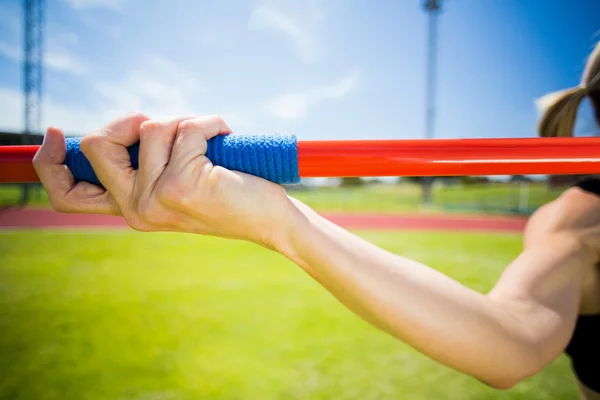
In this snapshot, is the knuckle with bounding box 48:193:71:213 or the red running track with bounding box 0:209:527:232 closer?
the knuckle with bounding box 48:193:71:213

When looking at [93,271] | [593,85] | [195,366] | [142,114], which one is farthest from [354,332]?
[93,271]

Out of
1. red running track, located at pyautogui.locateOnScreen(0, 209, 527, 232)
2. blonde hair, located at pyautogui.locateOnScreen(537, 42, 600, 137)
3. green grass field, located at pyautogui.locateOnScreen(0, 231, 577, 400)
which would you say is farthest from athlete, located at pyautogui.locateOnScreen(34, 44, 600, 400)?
red running track, located at pyautogui.locateOnScreen(0, 209, 527, 232)

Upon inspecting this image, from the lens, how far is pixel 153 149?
19.3 inches

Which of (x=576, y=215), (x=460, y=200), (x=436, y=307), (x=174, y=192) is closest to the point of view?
(x=174, y=192)

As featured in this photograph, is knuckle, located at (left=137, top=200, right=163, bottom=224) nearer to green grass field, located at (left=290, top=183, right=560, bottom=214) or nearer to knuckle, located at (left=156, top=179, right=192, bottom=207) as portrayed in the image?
knuckle, located at (left=156, top=179, right=192, bottom=207)

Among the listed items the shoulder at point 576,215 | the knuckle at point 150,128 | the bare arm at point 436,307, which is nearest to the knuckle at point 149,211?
the knuckle at point 150,128

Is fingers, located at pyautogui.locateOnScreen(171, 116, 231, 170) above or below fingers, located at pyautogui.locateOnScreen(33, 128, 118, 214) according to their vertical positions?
above

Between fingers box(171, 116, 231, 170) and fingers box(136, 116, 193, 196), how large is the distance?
0.05 ft

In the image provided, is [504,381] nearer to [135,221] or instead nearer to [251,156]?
[251,156]

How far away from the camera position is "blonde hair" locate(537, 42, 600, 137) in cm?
96

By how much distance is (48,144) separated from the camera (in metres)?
0.55

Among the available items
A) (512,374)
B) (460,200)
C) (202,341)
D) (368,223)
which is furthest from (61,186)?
(460,200)

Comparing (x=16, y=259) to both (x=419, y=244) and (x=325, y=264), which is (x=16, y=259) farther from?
(x=419, y=244)

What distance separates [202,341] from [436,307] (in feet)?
8.28
